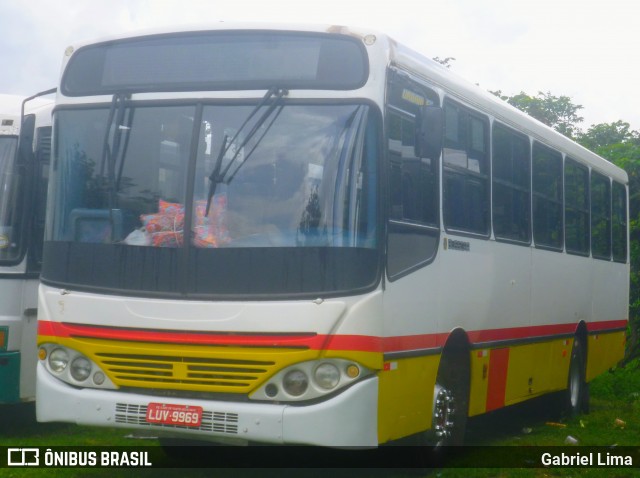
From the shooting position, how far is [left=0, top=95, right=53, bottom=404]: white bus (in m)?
10.4

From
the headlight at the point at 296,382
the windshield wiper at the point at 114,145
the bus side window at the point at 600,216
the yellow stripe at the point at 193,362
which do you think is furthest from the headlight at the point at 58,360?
the bus side window at the point at 600,216

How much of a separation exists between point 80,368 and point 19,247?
2709mm

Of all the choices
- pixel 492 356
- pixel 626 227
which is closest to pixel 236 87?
pixel 492 356

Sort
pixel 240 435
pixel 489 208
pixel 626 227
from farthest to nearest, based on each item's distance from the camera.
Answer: pixel 626 227 < pixel 489 208 < pixel 240 435

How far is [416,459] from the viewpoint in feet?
30.6

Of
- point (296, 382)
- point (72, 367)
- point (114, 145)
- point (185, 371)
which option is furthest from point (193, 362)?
point (114, 145)

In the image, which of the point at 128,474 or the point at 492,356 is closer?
the point at 128,474

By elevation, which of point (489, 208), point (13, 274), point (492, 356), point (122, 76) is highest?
point (122, 76)

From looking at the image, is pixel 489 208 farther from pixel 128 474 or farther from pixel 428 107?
pixel 128 474

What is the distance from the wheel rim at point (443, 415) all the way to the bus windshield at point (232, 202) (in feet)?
6.52

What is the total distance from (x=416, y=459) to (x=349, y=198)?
262 centimetres

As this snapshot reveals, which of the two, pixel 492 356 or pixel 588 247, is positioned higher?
pixel 588 247

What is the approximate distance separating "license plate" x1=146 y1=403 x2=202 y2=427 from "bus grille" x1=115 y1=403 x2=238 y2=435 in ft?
0.09

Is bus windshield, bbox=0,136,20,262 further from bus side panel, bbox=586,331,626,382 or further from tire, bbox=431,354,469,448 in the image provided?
bus side panel, bbox=586,331,626,382
